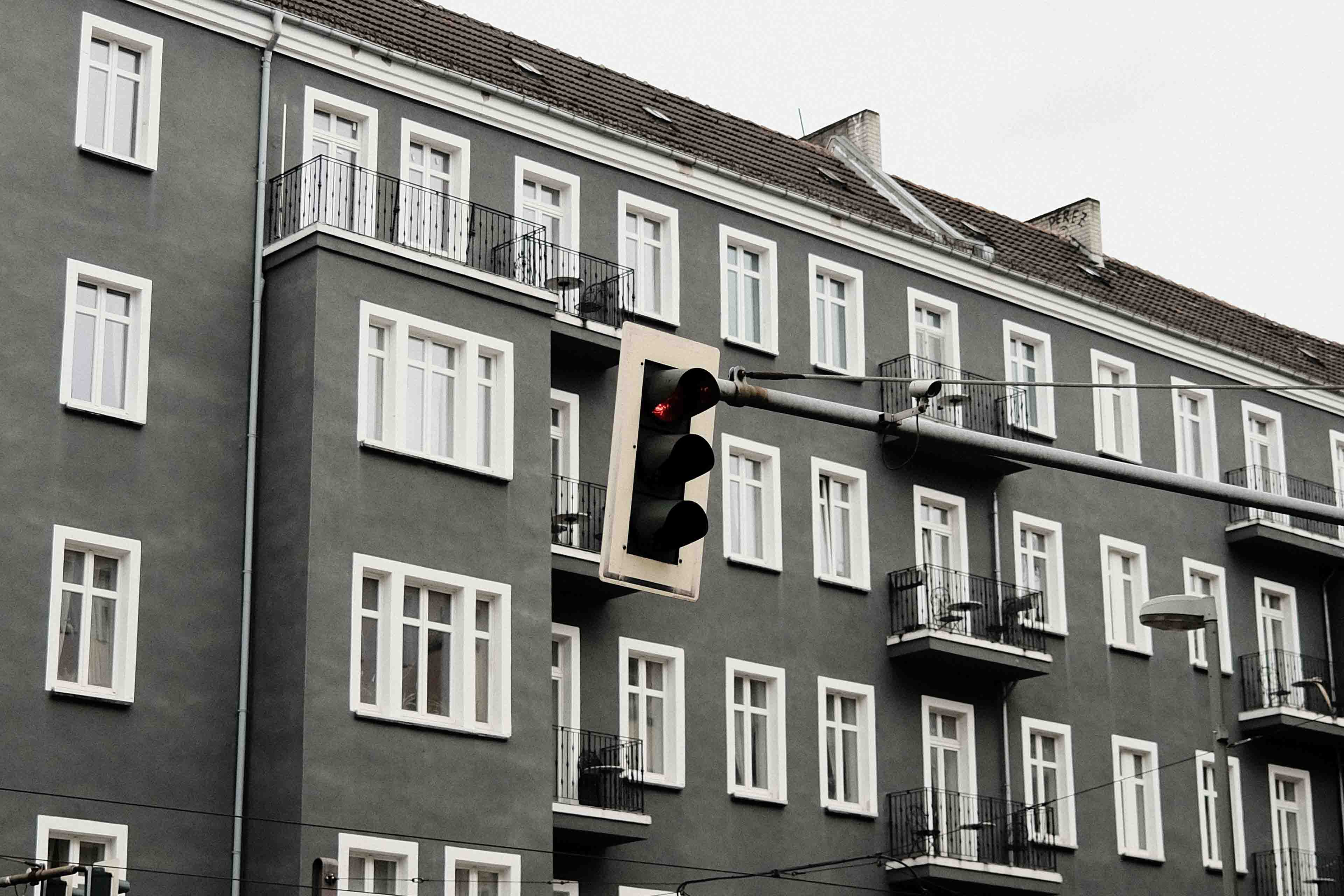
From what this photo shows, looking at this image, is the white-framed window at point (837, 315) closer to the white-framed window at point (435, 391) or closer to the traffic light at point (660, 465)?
the white-framed window at point (435, 391)

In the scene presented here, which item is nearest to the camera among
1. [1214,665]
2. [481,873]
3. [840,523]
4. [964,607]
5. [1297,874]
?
[1214,665]

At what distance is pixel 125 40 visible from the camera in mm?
29719

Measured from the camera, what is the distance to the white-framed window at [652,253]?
3516cm

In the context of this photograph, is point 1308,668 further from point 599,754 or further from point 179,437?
point 179,437

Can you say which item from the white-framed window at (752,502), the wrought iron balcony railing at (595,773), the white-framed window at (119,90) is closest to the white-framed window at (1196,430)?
the white-framed window at (752,502)

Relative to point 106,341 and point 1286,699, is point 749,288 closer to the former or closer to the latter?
point 106,341

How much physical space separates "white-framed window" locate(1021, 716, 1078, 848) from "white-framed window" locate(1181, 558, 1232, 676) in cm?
429

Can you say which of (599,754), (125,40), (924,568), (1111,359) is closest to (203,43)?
(125,40)

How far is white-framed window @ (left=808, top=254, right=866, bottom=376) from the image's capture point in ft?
124

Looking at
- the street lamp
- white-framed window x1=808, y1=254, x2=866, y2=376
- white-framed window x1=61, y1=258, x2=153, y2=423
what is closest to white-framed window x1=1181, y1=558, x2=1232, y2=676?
white-framed window x1=808, y1=254, x2=866, y2=376

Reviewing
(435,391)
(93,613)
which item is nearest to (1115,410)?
(435,391)

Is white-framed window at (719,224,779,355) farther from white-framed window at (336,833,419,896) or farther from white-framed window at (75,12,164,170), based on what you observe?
white-framed window at (336,833,419,896)

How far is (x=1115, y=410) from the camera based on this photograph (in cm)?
4325

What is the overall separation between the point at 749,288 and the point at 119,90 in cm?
1154
